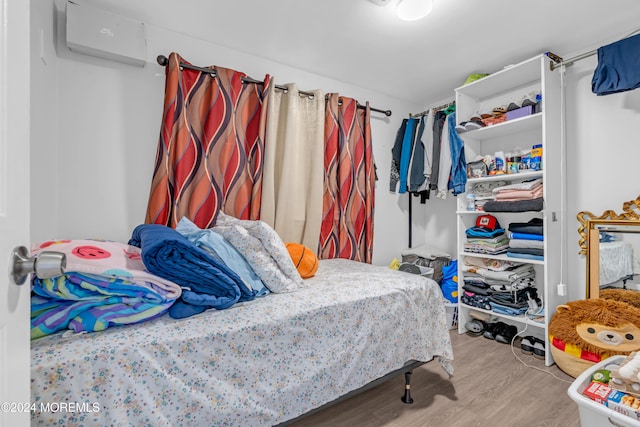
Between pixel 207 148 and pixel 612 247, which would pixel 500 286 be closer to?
pixel 612 247

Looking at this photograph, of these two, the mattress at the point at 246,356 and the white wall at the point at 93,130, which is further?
the white wall at the point at 93,130

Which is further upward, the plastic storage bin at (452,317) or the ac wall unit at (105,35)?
the ac wall unit at (105,35)

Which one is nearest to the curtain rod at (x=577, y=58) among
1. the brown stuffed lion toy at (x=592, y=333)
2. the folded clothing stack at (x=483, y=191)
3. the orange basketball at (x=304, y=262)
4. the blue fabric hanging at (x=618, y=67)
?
the blue fabric hanging at (x=618, y=67)

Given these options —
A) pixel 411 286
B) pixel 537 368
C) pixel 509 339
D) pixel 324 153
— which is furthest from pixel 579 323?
pixel 324 153

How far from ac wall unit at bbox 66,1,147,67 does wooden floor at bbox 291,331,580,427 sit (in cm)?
241

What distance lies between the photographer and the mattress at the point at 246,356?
0.92 meters

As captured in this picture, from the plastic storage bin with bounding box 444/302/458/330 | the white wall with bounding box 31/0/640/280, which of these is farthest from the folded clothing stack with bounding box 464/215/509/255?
the plastic storage bin with bounding box 444/302/458/330

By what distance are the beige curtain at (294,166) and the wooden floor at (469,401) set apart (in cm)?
123

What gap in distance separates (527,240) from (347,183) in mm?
1526

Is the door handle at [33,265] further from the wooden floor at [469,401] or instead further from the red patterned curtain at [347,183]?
the red patterned curtain at [347,183]

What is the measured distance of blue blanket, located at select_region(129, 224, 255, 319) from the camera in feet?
3.95

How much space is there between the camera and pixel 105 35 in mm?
1885

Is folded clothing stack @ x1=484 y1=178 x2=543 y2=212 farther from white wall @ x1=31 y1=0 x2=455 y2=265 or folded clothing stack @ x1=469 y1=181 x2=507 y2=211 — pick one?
white wall @ x1=31 y1=0 x2=455 y2=265

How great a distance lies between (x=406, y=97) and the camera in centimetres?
344
